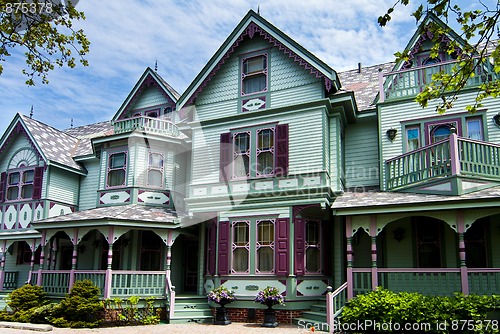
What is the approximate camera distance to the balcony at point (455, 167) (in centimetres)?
1415

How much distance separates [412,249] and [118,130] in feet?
43.6

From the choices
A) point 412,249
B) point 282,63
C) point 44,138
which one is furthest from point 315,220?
point 44,138

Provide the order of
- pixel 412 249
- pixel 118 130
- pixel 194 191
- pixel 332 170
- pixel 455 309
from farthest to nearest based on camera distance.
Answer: pixel 118 130 < pixel 194 191 < pixel 332 170 < pixel 412 249 < pixel 455 309

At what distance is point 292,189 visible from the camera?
16547 millimetres

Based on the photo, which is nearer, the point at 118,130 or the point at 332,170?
the point at 332,170

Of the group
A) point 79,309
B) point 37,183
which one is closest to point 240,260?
point 79,309

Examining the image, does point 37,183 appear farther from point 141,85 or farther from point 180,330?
point 180,330

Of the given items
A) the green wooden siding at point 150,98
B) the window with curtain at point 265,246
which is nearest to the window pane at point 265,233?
the window with curtain at point 265,246

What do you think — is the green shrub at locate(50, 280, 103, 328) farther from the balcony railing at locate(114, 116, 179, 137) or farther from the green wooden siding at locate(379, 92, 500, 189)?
the green wooden siding at locate(379, 92, 500, 189)

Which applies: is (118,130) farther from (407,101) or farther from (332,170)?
(407,101)

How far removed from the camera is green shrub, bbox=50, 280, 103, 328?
15547mm

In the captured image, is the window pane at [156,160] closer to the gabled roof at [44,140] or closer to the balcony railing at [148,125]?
the balcony railing at [148,125]

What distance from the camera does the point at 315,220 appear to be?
1684cm

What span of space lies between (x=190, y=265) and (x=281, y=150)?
23.9ft
